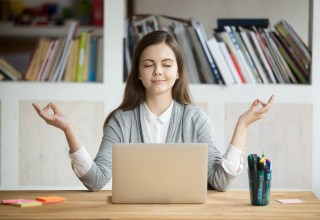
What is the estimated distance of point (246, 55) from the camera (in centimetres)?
374

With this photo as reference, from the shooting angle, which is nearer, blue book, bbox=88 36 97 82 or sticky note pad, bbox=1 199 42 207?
sticky note pad, bbox=1 199 42 207

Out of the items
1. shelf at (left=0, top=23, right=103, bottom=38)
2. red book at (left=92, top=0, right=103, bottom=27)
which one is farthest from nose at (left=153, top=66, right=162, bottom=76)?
shelf at (left=0, top=23, right=103, bottom=38)

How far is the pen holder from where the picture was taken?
2139 millimetres

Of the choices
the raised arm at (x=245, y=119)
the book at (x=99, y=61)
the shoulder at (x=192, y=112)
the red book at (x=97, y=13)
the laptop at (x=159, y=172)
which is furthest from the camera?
the red book at (x=97, y=13)

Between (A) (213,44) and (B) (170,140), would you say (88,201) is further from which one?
(A) (213,44)

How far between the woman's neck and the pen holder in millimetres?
640

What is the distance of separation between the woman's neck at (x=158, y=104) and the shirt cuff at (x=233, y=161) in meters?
0.40

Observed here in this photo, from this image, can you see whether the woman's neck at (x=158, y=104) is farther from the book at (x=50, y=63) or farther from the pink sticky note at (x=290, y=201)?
the book at (x=50, y=63)

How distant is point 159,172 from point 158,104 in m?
0.63

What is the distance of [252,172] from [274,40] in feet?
5.71

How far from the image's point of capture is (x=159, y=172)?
2.11m

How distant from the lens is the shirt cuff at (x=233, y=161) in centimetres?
239

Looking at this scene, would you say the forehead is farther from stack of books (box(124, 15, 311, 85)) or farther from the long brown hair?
stack of books (box(124, 15, 311, 85))

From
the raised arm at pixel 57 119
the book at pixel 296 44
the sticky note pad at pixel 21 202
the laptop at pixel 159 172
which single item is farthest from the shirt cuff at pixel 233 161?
the book at pixel 296 44
